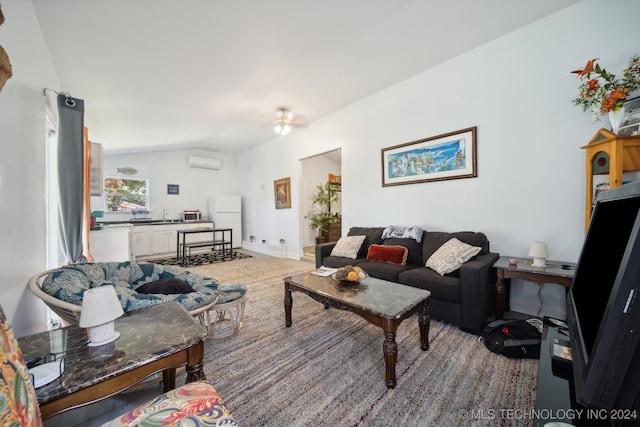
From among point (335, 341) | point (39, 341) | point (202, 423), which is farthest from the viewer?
point (335, 341)

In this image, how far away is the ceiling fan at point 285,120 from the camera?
4406 mm

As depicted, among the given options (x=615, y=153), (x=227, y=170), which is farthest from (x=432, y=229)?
A: (x=227, y=170)

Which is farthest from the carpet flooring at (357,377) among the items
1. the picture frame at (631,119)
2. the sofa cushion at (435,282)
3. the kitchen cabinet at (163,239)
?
the kitchen cabinet at (163,239)

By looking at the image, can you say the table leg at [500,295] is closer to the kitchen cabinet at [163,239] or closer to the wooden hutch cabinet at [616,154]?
the wooden hutch cabinet at [616,154]

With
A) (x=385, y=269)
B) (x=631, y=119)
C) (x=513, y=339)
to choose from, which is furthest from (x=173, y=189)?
(x=631, y=119)

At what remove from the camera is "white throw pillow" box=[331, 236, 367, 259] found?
3.38 metres

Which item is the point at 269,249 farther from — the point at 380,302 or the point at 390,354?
the point at 390,354

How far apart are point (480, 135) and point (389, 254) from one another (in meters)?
1.76

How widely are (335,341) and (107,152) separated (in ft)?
21.4

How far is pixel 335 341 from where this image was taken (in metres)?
2.11

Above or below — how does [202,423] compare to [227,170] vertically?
below

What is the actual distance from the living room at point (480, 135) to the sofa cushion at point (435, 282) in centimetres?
94

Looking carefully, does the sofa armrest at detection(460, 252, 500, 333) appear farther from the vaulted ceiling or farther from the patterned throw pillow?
the patterned throw pillow

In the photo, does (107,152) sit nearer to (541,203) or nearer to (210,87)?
(210,87)
